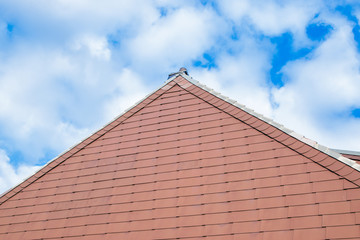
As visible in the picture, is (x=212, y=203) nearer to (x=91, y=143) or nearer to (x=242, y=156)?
(x=242, y=156)

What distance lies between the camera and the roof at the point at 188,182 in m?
7.47

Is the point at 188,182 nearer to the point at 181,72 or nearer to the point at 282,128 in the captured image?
the point at 282,128

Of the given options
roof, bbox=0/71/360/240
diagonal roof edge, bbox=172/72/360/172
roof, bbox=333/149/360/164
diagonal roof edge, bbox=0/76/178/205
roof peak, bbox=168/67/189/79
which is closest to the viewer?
roof, bbox=0/71/360/240

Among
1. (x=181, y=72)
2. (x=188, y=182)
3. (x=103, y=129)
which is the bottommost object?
(x=188, y=182)

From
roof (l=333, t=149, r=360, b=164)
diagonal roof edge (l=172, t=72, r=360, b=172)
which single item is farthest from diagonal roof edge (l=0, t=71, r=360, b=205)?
roof (l=333, t=149, r=360, b=164)

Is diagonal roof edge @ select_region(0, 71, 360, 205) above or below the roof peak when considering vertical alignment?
below

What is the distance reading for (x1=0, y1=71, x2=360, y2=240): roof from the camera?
294 inches

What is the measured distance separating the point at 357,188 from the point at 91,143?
6637mm

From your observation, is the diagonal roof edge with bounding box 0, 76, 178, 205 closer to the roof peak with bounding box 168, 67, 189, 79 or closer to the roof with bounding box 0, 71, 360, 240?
the roof with bounding box 0, 71, 360, 240

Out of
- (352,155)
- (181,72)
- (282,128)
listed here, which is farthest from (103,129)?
(352,155)

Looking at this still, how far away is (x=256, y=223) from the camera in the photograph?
7.53 m

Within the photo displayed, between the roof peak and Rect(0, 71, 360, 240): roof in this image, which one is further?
the roof peak

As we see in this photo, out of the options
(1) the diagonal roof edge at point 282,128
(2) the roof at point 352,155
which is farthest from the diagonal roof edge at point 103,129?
(2) the roof at point 352,155

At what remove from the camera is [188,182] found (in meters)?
8.84
